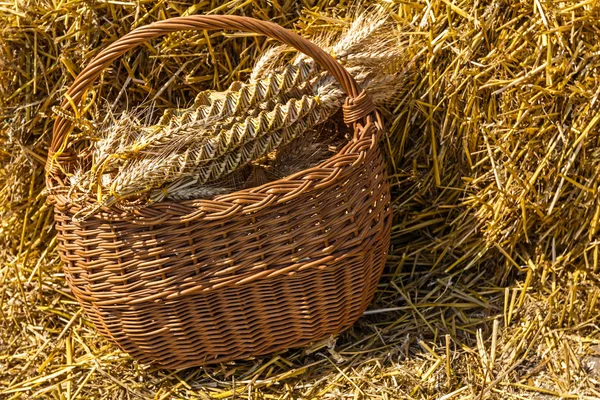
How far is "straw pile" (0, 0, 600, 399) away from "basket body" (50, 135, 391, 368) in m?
0.12

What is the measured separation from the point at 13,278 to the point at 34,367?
314mm

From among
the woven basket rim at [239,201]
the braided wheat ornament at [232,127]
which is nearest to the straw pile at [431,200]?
the braided wheat ornament at [232,127]

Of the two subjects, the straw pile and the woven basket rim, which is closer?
the woven basket rim

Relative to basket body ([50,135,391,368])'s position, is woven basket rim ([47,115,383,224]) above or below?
above

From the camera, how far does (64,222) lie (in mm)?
1658

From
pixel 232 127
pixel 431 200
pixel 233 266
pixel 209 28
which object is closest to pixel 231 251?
pixel 233 266

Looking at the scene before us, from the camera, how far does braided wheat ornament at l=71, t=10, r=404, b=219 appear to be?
5.11 ft

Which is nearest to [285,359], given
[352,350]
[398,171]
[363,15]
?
[352,350]

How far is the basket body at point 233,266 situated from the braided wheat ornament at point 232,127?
8 centimetres

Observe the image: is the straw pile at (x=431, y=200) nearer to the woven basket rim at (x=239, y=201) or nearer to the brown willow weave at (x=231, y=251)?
the brown willow weave at (x=231, y=251)

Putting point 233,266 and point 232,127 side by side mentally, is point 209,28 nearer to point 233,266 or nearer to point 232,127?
point 232,127

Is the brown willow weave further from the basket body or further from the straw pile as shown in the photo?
the straw pile

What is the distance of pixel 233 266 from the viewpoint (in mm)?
1580

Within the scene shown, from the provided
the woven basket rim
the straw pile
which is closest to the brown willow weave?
the woven basket rim
